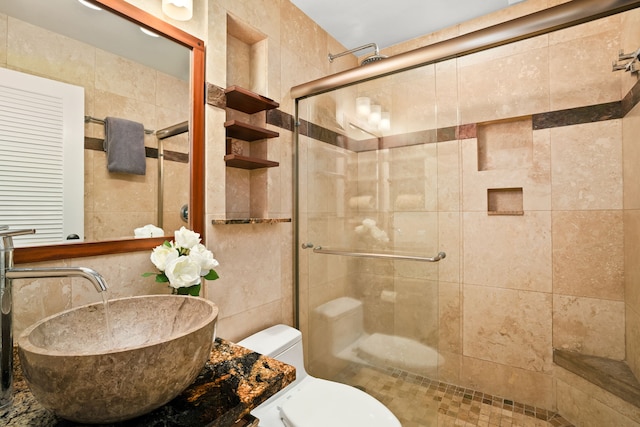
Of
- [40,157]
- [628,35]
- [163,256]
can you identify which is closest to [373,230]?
[163,256]

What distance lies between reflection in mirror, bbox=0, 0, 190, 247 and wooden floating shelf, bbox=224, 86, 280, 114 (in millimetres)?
219

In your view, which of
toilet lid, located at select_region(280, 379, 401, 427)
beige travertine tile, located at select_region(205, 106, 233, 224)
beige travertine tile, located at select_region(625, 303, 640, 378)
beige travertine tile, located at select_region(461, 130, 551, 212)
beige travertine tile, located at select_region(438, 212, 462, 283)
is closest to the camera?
toilet lid, located at select_region(280, 379, 401, 427)

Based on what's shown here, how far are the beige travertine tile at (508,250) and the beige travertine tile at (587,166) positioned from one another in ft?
0.55

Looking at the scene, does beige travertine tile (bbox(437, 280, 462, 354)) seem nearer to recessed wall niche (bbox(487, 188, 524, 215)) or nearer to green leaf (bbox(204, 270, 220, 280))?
recessed wall niche (bbox(487, 188, 524, 215))

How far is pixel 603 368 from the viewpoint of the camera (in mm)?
1590

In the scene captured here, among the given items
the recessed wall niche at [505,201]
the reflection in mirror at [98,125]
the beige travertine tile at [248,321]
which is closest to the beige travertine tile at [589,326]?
the recessed wall niche at [505,201]

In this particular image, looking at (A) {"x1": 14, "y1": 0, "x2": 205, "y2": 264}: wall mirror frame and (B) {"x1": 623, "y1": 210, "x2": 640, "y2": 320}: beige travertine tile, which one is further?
(B) {"x1": 623, "y1": 210, "x2": 640, "y2": 320}: beige travertine tile

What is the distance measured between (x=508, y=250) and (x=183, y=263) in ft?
6.19

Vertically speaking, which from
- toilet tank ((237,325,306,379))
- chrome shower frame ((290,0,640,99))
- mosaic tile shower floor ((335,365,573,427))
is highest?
chrome shower frame ((290,0,640,99))

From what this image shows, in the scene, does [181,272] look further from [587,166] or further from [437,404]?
[587,166]

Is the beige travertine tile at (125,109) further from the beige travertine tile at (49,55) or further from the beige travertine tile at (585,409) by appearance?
the beige travertine tile at (585,409)

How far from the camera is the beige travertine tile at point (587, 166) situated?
1656 millimetres

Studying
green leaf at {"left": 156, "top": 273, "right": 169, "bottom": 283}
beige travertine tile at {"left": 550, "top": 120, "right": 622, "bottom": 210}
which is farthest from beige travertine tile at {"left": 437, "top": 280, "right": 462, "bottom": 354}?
green leaf at {"left": 156, "top": 273, "right": 169, "bottom": 283}

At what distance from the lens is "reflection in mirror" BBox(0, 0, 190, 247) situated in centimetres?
89
